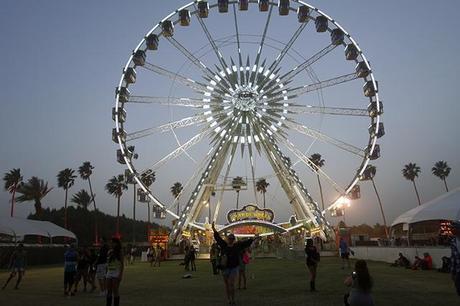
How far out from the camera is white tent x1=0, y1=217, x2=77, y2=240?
134 ft

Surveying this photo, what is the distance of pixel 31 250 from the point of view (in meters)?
39.9

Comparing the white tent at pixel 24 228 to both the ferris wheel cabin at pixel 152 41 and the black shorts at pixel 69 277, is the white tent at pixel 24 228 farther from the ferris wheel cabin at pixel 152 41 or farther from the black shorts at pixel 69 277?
the black shorts at pixel 69 277

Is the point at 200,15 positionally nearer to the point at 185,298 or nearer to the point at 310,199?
the point at 310,199

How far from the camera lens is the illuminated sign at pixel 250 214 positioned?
48.6 meters

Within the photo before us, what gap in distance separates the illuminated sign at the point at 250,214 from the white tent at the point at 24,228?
66.6 feet

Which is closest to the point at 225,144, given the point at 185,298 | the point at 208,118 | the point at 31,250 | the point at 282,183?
the point at 208,118

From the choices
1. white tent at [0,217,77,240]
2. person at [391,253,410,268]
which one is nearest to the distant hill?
white tent at [0,217,77,240]

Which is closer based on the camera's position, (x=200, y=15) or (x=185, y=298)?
(x=185, y=298)

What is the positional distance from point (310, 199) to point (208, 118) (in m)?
12.9

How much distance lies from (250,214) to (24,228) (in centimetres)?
2380

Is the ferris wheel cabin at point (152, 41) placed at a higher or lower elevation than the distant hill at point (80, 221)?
higher

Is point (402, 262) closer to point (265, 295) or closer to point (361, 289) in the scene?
point (265, 295)

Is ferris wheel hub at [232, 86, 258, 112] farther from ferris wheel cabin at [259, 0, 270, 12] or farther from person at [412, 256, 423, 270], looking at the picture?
person at [412, 256, 423, 270]

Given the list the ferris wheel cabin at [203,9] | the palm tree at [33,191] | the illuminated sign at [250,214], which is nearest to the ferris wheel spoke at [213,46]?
the ferris wheel cabin at [203,9]
